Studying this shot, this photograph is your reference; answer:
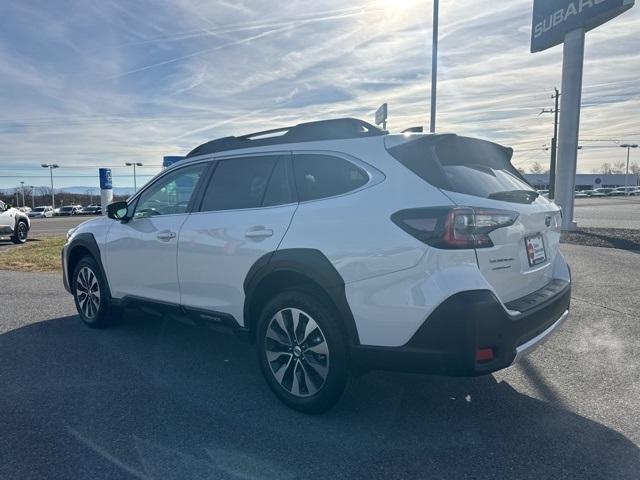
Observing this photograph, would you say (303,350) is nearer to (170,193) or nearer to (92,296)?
(170,193)

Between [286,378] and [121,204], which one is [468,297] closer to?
[286,378]

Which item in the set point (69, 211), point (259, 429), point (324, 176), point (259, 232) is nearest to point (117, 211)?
point (259, 232)

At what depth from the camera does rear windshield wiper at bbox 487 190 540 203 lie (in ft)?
10.2

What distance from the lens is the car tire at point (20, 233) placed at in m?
17.4

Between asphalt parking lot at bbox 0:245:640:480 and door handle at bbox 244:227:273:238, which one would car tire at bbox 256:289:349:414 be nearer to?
asphalt parking lot at bbox 0:245:640:480

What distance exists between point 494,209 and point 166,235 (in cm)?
273

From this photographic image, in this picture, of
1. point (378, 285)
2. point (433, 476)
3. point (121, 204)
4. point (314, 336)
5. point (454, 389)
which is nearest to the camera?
point (433, 476)

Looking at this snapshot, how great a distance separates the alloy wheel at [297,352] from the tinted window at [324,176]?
0.83 metres

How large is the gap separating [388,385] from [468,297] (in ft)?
4.71

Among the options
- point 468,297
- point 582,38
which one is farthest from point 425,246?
point 582,38

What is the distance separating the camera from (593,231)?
15.4 m

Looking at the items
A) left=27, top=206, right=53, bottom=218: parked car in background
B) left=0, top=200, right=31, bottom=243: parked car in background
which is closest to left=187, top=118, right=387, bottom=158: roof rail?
left=0, top=200, right=31, bottom=243: parked car in background

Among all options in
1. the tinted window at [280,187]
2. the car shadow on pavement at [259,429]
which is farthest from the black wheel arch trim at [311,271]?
the car shadow on pavement at [259,429]

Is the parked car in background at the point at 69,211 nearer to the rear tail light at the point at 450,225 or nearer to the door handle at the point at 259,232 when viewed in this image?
the door handle at the point at 259,232
